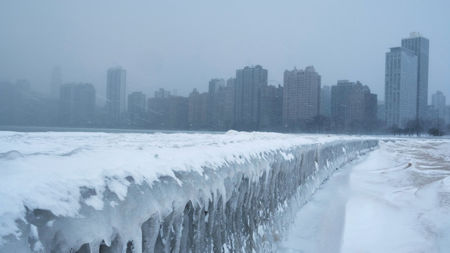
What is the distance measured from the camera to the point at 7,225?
994 mm

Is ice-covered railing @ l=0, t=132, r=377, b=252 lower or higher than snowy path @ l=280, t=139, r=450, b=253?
higher

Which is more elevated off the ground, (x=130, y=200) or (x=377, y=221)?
(x=130, y=200)

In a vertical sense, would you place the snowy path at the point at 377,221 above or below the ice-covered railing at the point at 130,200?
below

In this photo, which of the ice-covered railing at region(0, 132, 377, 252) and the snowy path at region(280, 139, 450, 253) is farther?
the snowy path at region(280, 139, 450, 253)

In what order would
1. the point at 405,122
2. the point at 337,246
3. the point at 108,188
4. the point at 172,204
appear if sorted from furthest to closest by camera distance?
the point at 405,122 < the point at 337,246 < the point at 172,204 < the point at 108,188

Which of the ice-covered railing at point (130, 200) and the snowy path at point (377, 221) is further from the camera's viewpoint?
the snowy path at point (377, 221)

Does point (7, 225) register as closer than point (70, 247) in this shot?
Yes

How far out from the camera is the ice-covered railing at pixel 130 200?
1116mm

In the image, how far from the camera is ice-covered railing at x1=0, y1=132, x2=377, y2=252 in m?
1.12

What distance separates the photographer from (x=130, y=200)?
1530mm

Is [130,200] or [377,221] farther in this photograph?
[377,221]

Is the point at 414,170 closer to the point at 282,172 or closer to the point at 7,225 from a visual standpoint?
the point at 282,172

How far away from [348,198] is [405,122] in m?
67.8

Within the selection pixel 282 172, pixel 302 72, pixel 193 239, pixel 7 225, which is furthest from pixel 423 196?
pixel 302 72
